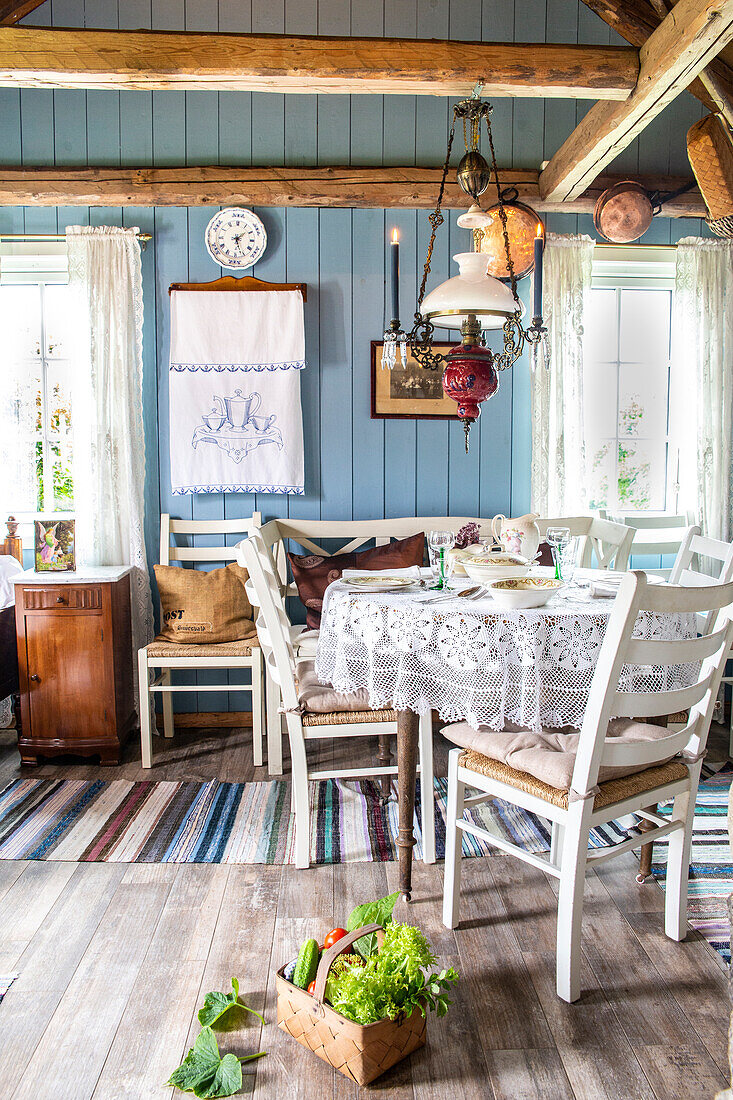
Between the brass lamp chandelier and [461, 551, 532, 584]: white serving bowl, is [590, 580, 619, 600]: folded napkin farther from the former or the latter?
the brass lamp chandelier

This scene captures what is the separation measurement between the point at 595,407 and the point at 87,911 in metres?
3.13

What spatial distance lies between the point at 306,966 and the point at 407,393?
A: 2676 millimetres

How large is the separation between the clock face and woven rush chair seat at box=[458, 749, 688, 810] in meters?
2.58

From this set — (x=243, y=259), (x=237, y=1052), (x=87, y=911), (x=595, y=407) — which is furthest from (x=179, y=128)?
(x=237, y=1052)

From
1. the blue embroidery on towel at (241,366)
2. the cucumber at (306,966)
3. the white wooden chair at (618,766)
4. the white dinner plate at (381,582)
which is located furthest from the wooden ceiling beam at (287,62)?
the cucumber at (306,966)

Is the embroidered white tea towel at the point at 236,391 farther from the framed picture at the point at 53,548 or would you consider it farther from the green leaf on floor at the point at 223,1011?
the green leaf on floor at the point at 223,1011

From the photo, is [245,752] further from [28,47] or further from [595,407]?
[28,47]

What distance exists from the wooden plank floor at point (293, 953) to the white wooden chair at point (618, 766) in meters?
0.13

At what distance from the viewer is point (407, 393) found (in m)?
3.87

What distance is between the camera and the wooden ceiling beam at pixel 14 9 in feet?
10.3

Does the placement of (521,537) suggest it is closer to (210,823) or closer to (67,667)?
(210,823)

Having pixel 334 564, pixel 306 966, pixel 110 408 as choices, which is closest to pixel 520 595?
pixel 306 966

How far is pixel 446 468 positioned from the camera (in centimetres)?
392

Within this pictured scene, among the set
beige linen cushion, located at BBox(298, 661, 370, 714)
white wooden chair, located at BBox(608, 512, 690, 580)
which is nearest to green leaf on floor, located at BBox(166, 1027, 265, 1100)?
beige linen cushion, located at BBox(298, 661, 370, 714)
